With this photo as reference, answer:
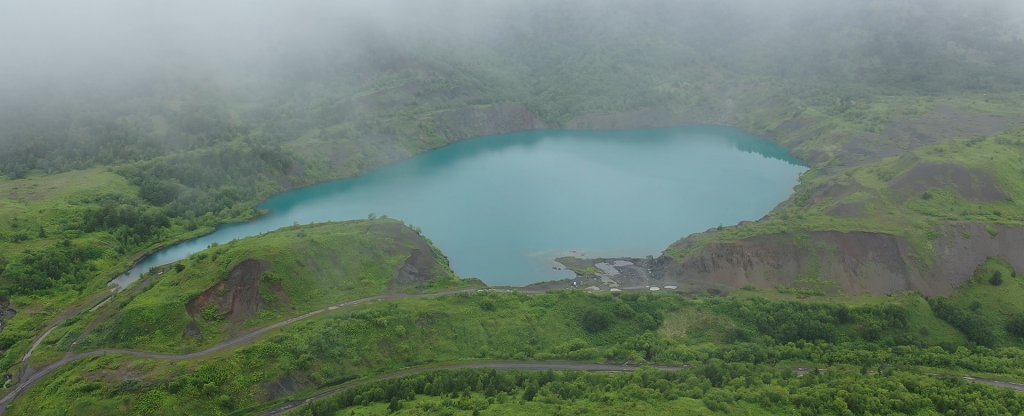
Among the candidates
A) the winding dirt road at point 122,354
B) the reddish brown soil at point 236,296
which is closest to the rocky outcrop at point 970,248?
the winding dirt road at point 122,354

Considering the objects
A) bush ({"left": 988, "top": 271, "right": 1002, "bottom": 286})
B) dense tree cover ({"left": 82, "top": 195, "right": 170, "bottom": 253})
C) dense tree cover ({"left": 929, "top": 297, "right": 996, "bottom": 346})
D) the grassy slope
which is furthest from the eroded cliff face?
dense tree cover ({"left": 82, "top": 195, "right": 170, "bottom": 253})

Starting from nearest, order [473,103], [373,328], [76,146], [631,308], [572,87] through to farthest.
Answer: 1. [373,328]
2. [631,308]
3. [76,146]
4. [473,103]
5. [572,87]

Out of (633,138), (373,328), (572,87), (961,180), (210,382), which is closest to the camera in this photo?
(210,382)

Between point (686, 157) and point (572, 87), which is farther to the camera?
point (572, 87)

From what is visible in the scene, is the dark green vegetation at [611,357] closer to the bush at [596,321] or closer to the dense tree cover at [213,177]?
the bush at [596,321]

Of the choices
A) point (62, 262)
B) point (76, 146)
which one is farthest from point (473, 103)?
point (62, 262)

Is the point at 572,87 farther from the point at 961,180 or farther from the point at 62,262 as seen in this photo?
the point at 62,262

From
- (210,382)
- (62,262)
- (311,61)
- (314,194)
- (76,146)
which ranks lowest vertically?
(210,382)

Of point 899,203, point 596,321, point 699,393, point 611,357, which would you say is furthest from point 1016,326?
point 596,321
